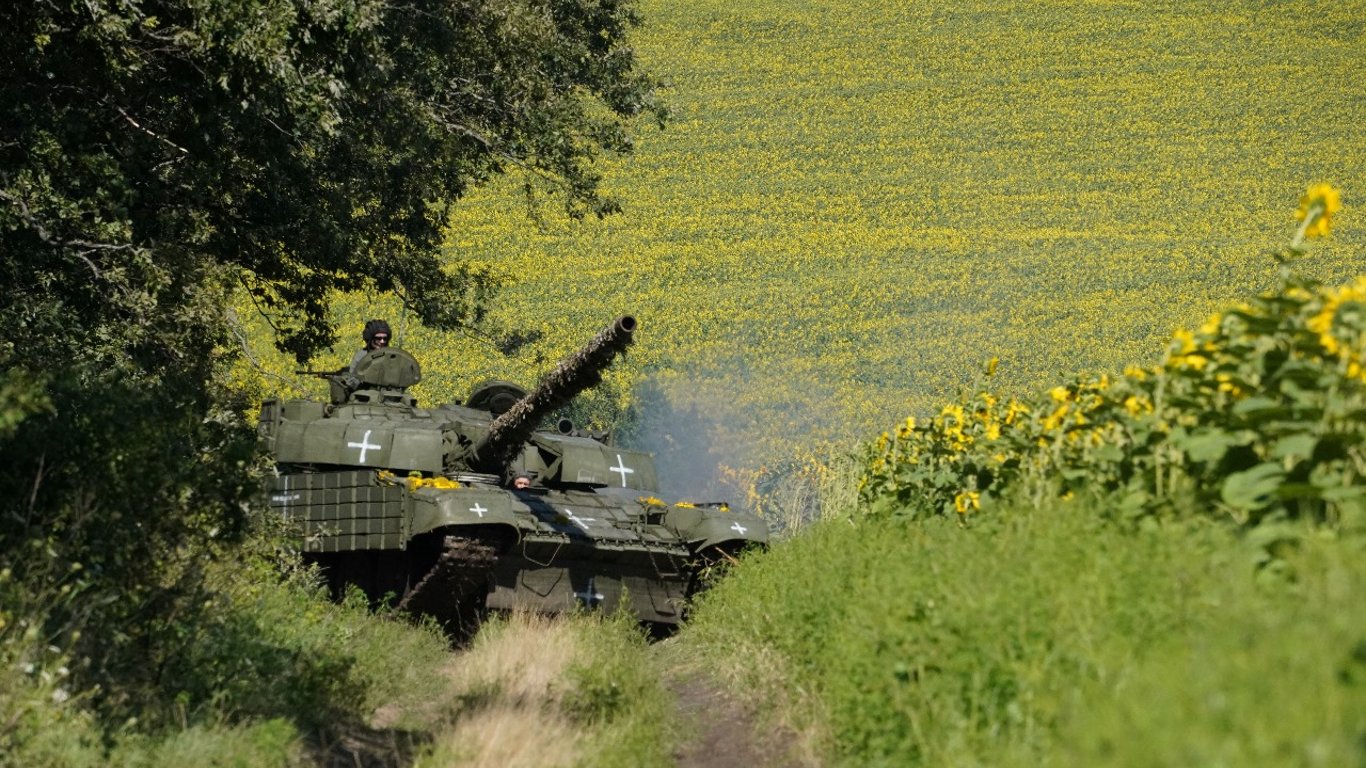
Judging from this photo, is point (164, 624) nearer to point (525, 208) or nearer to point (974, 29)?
point (525, 208)

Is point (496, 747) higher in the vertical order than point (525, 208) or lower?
lower

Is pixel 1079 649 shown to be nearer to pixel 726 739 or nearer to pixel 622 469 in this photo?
pixel 726 739

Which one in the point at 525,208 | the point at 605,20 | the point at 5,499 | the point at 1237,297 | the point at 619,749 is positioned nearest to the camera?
the point at 5,499

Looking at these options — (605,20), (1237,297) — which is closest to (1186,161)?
(1237,297)

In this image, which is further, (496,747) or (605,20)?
(605,20)

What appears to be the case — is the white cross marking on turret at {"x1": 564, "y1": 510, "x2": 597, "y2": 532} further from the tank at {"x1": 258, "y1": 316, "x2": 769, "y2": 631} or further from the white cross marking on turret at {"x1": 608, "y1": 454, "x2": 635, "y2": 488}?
the white cross marking on turret at {"x1": 608, "y1": 454, "x2": 635, "y2": 488}

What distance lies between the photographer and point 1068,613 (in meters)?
6.91

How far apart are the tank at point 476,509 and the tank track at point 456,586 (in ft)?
0.05

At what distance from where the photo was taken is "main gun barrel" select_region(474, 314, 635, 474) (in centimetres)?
1295

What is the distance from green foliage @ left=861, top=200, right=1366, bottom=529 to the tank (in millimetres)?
5032

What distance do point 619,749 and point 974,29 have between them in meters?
55.6

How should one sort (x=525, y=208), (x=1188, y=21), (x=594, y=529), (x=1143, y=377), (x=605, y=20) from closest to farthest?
1. (x=1143, y=377)
2. (x=594, y=529)
3. (x=605, y=20)
4. (x=525, y=208)
5. (x=1188, y=21)

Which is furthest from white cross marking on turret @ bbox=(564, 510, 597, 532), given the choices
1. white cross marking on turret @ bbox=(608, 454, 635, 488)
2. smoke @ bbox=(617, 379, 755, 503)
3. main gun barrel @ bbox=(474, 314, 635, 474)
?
smoke @ bbox=(617, 379, 755, 503)

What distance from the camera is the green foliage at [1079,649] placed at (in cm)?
484
